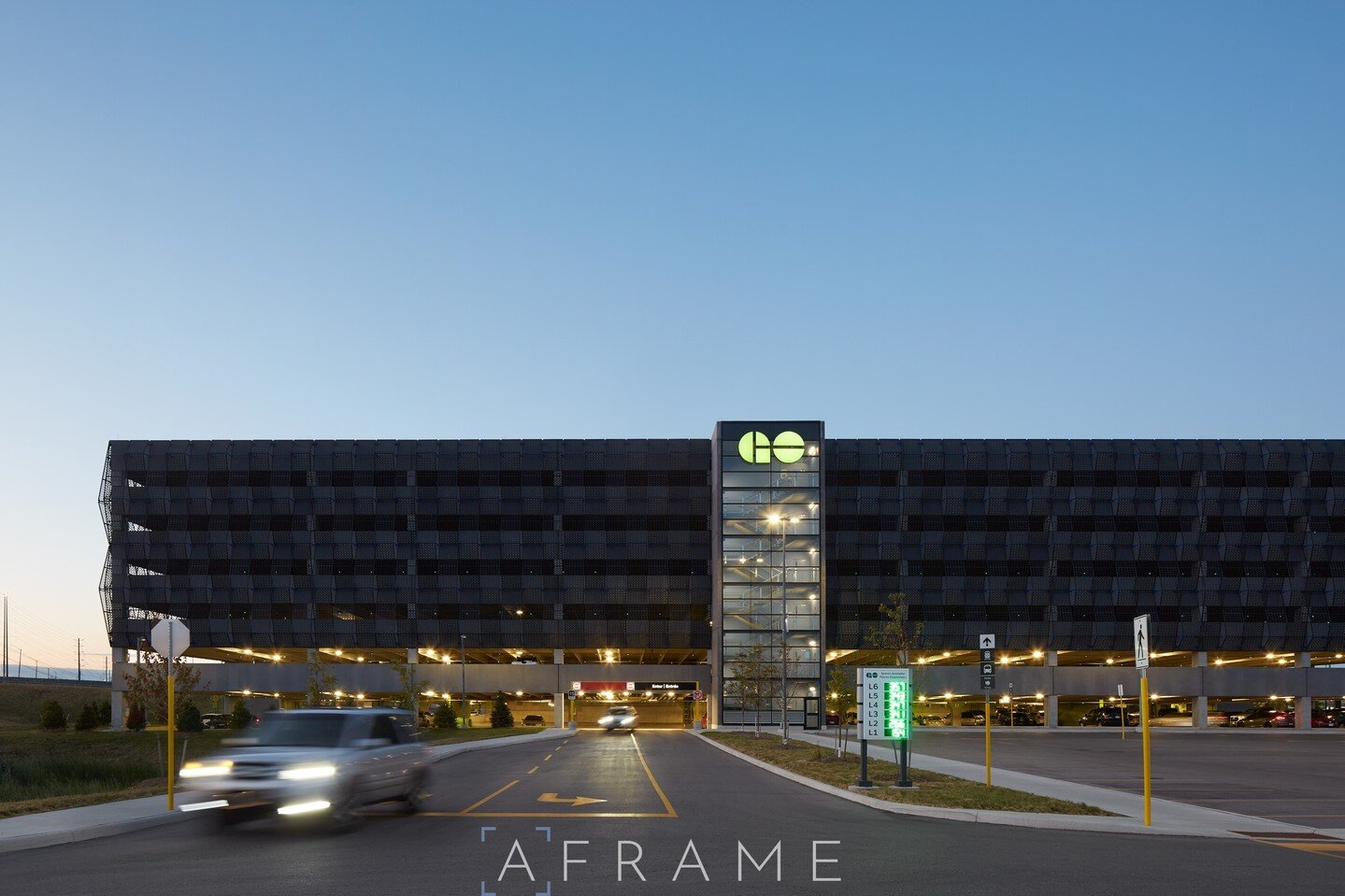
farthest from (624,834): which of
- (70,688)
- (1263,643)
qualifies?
(70,688)

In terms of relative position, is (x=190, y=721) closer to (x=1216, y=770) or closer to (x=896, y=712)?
(x=896, y=712)

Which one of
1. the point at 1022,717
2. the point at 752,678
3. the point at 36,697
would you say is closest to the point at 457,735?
the point at 752,678

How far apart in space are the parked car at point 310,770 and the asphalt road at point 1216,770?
1515 cm

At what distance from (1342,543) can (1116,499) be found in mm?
18026

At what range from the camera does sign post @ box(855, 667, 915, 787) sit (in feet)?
81.3

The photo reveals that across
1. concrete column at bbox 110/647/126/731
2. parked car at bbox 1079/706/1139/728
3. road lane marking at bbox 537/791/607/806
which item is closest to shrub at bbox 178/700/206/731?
concrete column at bbox 110/647/126/731

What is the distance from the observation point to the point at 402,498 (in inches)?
3812

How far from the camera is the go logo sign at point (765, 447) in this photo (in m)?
88.8

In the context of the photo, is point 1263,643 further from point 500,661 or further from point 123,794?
point 123,794

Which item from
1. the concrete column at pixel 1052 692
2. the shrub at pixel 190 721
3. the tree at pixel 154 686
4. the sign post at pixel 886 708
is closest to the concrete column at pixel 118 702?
the shrub at pixel 190 721

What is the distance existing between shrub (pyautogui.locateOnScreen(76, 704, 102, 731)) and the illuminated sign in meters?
78.5

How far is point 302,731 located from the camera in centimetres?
1859

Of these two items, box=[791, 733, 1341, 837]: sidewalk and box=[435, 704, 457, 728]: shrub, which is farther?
box=[435, 704, 457, 728]: shrub

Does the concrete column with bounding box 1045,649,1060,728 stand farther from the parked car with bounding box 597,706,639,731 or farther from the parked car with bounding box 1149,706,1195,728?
the parked car with bounding box 597,706,639,731
